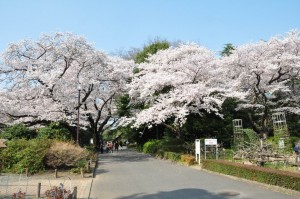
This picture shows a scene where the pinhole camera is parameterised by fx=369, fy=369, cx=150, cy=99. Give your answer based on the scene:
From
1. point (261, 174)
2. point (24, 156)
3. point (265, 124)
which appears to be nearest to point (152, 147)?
point (265, 124)

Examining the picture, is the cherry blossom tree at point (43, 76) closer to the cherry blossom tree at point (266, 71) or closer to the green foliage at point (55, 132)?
the green foliage at point (55, 132)

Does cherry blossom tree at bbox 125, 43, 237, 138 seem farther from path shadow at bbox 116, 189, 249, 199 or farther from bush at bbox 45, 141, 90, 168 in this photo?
Answer: path shadow at bbox 116, 189, 249, 199

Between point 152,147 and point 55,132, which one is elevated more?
point 55,132

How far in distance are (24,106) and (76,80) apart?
4.35m

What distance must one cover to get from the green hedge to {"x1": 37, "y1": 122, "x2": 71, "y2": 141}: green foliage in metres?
12.3

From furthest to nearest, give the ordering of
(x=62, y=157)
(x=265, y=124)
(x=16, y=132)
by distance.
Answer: (x=265, y=124)
(x=16, y=132)
(x=62, y=157)

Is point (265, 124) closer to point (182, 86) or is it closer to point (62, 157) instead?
point (182, 86)

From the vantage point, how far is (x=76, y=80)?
28.8 meters

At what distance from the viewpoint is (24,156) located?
19766mm

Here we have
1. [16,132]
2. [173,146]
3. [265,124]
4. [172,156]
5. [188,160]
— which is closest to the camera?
[188,160]

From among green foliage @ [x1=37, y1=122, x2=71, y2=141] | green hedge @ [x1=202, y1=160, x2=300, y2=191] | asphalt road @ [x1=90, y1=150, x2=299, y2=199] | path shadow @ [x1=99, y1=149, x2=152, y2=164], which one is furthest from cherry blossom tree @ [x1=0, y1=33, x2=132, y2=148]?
green hedge @ [x1=202, y1=160, x2=300, y2=191]

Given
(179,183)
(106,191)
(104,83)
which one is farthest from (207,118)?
(106,191)

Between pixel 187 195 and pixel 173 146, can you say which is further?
pixel 173 146

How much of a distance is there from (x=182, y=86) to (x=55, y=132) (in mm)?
10524
